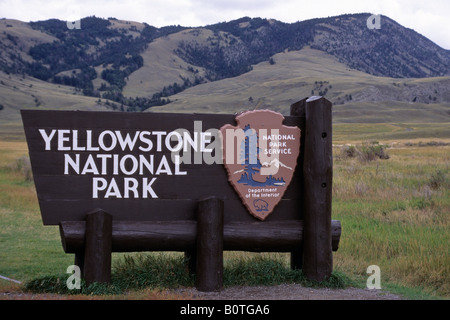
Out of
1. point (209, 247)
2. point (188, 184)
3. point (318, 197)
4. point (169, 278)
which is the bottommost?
point (169, 278)

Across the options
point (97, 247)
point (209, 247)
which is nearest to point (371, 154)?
point (209, 247)

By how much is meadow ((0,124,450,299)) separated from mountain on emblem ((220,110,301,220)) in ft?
2.68

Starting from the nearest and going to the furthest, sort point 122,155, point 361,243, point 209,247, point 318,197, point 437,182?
point 209,247 → point 122,155 → point 318,197 → point 361,243 → point 437,182

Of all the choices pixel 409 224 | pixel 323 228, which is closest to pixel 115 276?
pixel 323 228

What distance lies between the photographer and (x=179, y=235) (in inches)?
226

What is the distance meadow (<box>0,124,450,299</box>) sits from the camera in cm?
615

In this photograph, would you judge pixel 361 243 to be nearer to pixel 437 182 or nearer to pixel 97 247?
pixel 97 247

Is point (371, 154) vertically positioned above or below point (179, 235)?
above

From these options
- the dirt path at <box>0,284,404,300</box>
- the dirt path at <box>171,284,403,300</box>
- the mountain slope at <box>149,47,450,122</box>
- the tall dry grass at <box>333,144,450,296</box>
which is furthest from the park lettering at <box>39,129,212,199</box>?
the mountain slope at <box>149,47,450,122</box>

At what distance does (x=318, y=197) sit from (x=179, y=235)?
61.6 inches

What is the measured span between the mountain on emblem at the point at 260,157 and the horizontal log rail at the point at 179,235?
0.75 ft

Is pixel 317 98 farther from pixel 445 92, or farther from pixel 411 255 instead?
pixel 445 92

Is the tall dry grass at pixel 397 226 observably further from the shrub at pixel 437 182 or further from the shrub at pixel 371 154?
the shrub at pixel 371 154

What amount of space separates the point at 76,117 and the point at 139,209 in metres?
1.18
